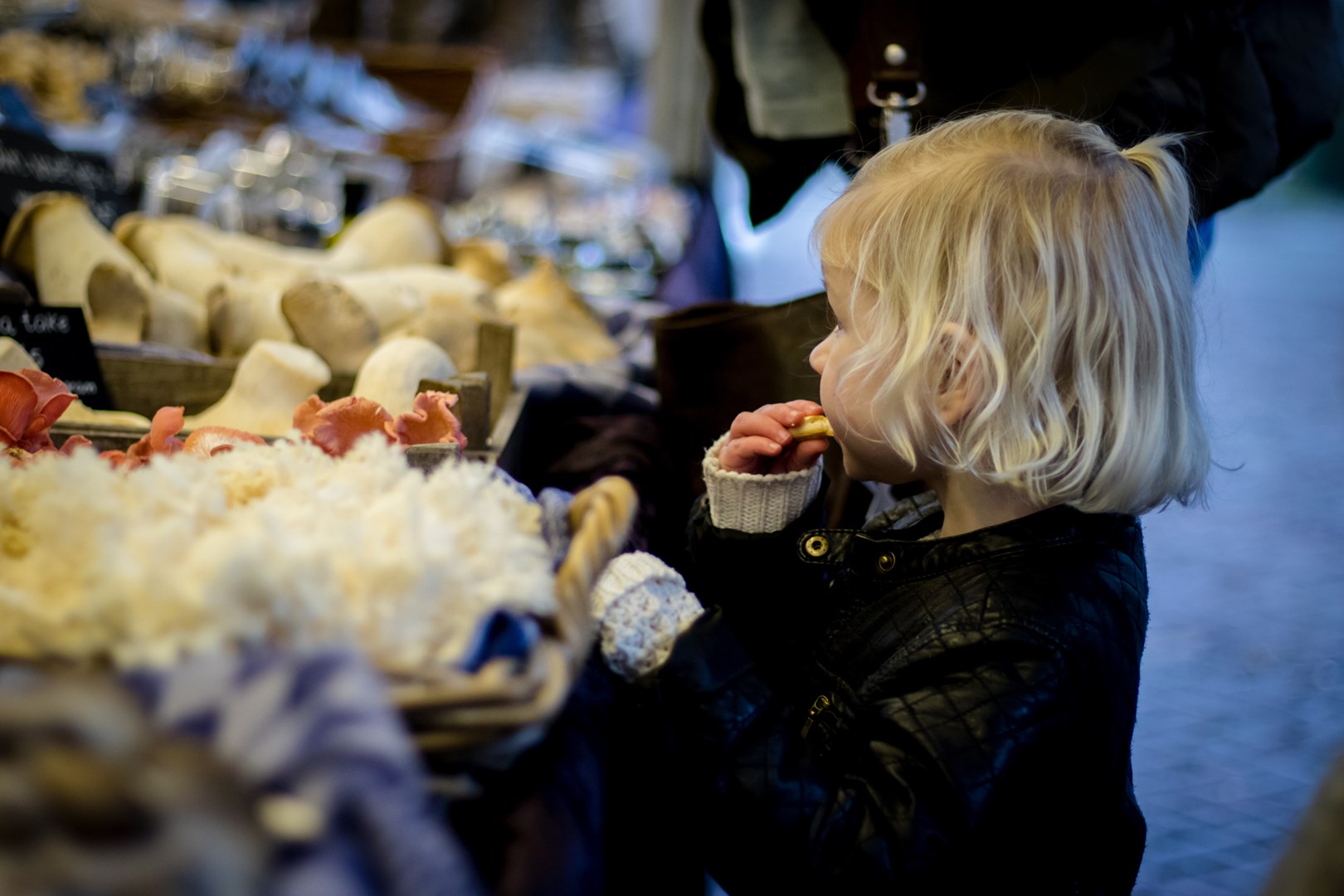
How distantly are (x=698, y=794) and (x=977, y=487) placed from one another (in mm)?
366

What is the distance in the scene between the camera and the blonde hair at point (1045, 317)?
0.77 metres

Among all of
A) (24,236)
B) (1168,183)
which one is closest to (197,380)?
(24,236)

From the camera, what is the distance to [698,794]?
0.69 m

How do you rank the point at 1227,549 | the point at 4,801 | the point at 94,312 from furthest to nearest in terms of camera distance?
the point at 1227,549 → the point at 94,312 → the point at 4,801

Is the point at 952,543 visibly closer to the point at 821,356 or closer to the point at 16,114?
the point at 821,356

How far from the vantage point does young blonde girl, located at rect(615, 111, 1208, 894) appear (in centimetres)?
67

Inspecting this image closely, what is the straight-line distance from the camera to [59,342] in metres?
1.12

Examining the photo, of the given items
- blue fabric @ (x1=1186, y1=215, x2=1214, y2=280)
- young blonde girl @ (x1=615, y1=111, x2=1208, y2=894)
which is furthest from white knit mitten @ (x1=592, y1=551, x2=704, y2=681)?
blue fabric @ (x1=1186, y1=215, x2=1214, y2=280)

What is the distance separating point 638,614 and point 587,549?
0.49 feet

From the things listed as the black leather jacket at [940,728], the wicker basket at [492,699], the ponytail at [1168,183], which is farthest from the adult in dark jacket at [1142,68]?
the wicker basket at [492,699]

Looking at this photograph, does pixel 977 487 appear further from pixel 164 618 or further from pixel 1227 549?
pixel 1227 549

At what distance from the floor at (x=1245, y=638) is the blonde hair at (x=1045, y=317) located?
13 cm

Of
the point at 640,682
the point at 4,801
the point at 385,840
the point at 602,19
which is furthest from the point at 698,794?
the point at 602,19

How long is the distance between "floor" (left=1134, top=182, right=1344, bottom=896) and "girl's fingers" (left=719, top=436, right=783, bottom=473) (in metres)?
0.40
